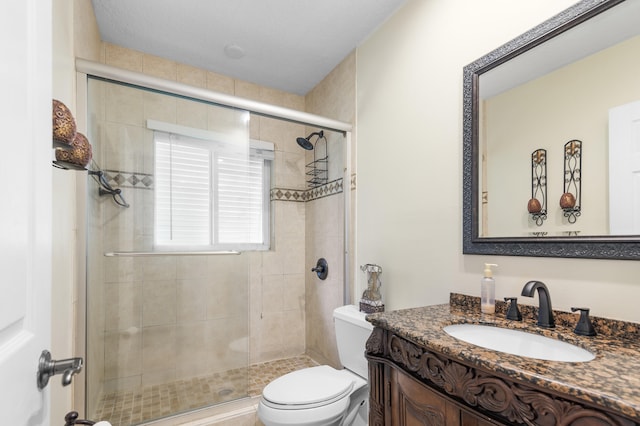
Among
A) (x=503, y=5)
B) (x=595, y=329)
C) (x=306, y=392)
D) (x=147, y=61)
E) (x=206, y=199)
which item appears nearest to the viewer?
(x=595, y=329)

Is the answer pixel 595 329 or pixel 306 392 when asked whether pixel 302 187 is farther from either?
pixel 595 329

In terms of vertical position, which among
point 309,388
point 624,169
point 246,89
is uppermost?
point 246,89

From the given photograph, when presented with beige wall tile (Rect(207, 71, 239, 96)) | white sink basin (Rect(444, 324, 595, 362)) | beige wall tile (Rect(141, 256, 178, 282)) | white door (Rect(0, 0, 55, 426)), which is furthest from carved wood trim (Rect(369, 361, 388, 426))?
beige wall tile (Rect(207, 71, 239, 96))

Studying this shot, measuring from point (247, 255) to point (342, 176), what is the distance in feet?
2.81

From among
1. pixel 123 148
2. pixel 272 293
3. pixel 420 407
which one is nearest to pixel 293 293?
pixel 272 293

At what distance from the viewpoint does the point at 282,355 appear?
8.70ft

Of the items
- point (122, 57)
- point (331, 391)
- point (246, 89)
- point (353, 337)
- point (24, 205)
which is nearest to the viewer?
point (24, 205)

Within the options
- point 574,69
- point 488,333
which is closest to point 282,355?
point 488,333

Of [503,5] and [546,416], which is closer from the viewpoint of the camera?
[546,416]

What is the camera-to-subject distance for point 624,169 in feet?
3.05

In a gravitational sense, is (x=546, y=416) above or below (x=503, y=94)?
below

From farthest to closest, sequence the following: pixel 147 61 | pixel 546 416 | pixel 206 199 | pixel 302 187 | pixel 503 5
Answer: pixel 302 187, pixel 147 61, pixel 206 199, pixel 503 5, pixel 546 416

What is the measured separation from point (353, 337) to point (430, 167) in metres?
0.95

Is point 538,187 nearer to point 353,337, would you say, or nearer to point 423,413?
point 423,413
